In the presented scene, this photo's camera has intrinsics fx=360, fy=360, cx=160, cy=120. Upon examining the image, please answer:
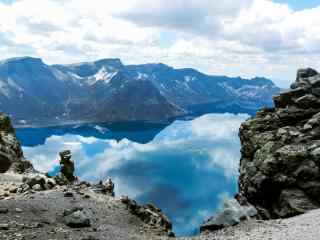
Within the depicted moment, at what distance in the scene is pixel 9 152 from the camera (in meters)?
61.3

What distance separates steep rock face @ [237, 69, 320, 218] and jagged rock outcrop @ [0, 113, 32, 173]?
122 ft

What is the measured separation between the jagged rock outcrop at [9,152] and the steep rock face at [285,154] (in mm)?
37295

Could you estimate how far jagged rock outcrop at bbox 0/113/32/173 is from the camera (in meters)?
57.1

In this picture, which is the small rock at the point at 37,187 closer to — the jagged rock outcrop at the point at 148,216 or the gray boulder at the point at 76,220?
the jagged rock outcrop at the point at 148,216

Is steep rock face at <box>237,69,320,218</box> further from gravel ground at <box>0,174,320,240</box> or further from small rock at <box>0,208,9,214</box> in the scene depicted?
small rock at <box>0,208,9,214</box>

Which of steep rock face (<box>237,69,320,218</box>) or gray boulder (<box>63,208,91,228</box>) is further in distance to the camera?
steep rock face (<box>237,69,320,218</box>)

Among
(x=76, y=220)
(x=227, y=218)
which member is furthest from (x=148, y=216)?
(x=76, y=220)

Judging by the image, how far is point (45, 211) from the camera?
33562mm

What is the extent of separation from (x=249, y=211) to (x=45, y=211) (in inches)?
809

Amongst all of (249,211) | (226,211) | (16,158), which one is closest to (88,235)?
(226,211)

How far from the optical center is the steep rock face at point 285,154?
4656cm

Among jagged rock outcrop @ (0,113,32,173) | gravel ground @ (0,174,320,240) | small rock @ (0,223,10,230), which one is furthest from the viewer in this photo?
jagged rock outcrop @ (0,113,32,173)

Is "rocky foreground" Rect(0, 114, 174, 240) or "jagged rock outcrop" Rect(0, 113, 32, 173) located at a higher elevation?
"jagged rock outcrop" Rect(0, 113, 32, 173)

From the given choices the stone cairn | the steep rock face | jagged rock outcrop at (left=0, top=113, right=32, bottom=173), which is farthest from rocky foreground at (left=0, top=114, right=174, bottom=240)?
the steep rock face
